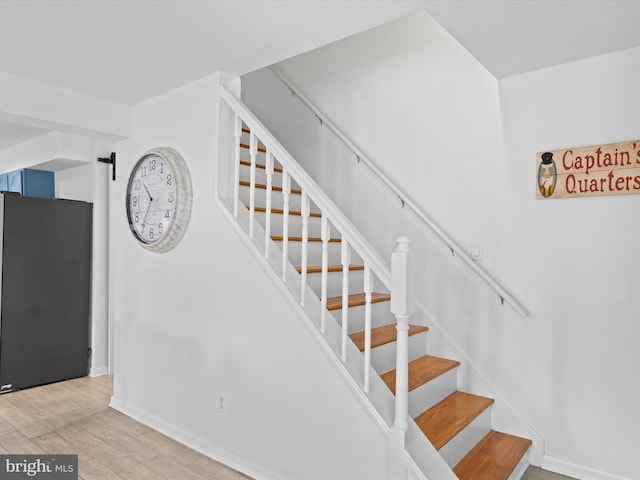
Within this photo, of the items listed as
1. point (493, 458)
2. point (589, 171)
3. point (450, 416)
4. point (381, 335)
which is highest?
point (589, 171)

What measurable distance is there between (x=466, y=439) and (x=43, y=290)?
12.7 ft

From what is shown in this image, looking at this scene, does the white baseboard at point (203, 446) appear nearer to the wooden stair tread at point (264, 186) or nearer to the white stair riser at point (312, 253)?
the white stair riser at point (312, 253)

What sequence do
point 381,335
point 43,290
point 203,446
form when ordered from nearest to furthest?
point 381,335 < point 203,446 < point 43,290

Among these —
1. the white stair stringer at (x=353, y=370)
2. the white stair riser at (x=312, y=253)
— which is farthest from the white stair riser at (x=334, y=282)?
the white stair stringer at (x=353, y=370)

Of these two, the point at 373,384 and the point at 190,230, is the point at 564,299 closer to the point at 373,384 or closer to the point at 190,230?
the point at 373,384

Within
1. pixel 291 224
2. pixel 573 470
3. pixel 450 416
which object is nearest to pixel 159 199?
pixel 291 224

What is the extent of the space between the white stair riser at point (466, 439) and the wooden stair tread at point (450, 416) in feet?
0.15

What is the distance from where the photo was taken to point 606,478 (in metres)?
2.32

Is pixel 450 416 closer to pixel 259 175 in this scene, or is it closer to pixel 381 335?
pixel 381 335

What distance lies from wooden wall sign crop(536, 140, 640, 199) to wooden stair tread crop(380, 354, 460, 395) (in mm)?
1187

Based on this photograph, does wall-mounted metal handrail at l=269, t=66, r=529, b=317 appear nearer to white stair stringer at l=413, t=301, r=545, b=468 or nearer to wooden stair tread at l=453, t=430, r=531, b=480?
white stair stringer at l=413, t=301, r=545, b=468

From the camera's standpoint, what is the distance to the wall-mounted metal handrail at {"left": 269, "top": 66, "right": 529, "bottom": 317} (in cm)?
262

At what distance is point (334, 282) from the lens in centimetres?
291

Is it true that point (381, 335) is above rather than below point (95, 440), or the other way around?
above
